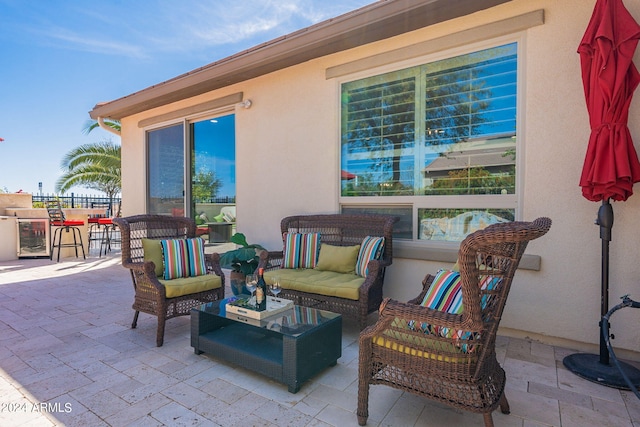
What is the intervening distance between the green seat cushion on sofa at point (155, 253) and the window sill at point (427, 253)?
244 centimetres

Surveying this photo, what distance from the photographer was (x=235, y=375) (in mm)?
2525

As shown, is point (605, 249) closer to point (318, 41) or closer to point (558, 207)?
point (558, 207)

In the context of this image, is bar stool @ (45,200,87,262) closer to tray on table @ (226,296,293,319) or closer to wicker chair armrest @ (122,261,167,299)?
wicker chair armrest @ (122,261,167,299)

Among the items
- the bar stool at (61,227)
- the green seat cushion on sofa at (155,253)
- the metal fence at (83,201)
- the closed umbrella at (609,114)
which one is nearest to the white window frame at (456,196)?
the closed umbrella at (609,114)

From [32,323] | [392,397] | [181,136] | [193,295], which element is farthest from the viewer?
[181,136]

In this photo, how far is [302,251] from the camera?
4027 millimetres

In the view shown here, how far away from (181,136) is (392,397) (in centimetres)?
560

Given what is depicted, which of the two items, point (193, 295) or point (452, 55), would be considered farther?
point (452, 55)

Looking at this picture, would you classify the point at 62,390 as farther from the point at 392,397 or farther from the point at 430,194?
the point at 430,194

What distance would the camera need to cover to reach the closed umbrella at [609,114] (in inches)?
95.0

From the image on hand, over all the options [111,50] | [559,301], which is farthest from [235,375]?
[111,50]

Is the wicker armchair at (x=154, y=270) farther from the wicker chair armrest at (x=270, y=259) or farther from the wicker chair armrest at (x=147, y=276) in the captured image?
the wicker chair armrest at (x=270, y=259)

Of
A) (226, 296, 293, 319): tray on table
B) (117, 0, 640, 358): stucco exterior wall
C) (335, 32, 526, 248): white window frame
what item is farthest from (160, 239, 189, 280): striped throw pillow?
(117, 0, 640, 358): stucco exterior wall

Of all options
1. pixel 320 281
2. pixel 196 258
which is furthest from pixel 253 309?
pixel 196 258
